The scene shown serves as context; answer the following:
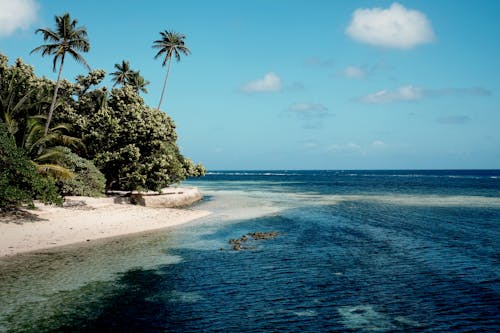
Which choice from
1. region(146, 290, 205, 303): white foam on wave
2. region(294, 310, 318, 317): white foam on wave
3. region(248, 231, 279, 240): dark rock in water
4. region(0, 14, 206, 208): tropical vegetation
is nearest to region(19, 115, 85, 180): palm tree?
region(0, 14, 206, 208): tropical vegetation

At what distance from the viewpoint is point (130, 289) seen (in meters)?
16.2

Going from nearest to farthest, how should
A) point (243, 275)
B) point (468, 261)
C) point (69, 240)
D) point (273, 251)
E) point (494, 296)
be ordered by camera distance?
point (494, 296) < point (243, 275) < point (468, 261) < point (273, 251) < point (69, 240)

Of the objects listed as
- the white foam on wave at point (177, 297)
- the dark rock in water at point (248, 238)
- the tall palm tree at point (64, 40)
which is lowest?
the white foam on wave at point (177, 297)

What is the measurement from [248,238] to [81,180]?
729 inches

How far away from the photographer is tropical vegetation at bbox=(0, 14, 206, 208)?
25.5 metres

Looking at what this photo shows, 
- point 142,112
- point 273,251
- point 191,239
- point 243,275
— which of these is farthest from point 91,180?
point 243,275

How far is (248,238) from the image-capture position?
90.7 ft

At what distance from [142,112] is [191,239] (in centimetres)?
2200

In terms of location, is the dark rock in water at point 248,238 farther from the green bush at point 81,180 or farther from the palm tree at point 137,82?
the palm tree at point 137,82

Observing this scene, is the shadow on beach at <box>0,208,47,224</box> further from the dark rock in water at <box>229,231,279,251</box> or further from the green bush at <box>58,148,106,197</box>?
the dark rock in water at <box>229,231,279,251</box>

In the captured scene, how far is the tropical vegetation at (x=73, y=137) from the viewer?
2547 centimetres

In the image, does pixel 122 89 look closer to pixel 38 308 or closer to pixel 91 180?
pixel 91 180

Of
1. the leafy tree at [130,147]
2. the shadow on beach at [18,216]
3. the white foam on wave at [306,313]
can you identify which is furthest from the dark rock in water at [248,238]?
the leafy tree at [130,147]

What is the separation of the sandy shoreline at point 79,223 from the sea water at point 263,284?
1886mm
